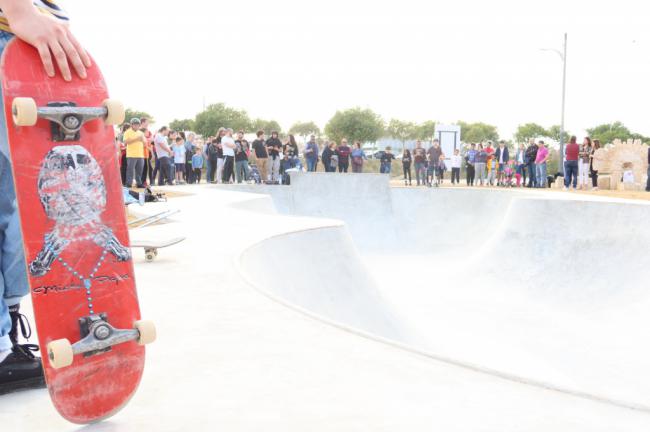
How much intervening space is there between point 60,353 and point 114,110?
765mm

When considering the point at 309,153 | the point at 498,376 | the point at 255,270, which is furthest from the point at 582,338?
the point at 309,153

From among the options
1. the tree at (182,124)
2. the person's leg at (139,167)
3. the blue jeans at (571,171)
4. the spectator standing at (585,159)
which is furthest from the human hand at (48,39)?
the tree at (182,124)

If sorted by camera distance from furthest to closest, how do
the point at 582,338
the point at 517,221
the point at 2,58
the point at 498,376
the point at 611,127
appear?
the point at 611,127
the point at 517,221
the point at 582,338
the point at 498,376
the point at 2,58

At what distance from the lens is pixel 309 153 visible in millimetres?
22172

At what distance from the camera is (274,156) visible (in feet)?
68.5

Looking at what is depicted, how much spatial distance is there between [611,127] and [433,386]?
9998 cm

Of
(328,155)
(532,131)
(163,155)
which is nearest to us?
(163,155)

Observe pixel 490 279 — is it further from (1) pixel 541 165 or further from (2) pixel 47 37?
(2) pixel 47 37

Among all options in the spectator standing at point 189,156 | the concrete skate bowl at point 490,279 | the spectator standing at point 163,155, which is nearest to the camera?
the concrete skate bowl at point 490,279

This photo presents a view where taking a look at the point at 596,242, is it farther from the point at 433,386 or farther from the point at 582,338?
the point at 433,386

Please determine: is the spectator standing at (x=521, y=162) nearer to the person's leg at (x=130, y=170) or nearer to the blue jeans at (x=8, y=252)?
the person's leg at (x=130, y=170)

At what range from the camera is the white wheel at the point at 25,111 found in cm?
175

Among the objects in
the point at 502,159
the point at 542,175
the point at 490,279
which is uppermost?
the point at 502,159

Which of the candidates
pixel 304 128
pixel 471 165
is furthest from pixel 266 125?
pixel 471 165
